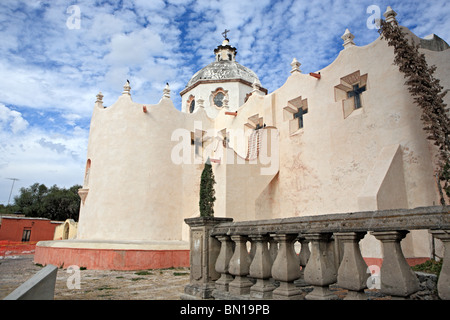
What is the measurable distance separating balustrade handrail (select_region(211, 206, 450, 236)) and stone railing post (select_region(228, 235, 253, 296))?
344 mm

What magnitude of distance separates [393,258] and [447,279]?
419 millimetres

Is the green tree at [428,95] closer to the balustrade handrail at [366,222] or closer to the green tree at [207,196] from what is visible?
the green tree at [207,196]

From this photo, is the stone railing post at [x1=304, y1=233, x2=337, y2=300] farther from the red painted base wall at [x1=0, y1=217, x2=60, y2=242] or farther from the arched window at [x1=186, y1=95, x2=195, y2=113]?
the red painted base wall at [x1=0, y1=217, x2=60, y2=242]

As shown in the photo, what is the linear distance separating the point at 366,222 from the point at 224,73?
20.4 metres

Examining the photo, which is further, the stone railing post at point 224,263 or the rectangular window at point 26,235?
the rectangular window at point 26,235

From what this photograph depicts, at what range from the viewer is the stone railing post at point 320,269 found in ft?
10.6

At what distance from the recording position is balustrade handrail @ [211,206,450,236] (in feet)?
8.34

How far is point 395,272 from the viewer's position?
2748 mm

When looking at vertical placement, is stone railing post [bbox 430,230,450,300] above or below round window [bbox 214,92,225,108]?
below

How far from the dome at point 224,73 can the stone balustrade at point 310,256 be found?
58.6 feet

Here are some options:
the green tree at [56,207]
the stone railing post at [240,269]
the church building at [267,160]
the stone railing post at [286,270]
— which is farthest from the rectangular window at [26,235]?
the stone railing post at [286,270]

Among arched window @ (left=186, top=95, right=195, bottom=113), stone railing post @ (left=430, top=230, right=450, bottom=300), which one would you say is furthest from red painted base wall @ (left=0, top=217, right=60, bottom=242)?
stone railing post @ (left=430, top=230, right=450, bottom=300)

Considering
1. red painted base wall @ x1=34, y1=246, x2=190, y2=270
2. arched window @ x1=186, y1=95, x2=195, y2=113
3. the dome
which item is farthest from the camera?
arched window @ x1=186, y1=95, x2=195, y2=113
